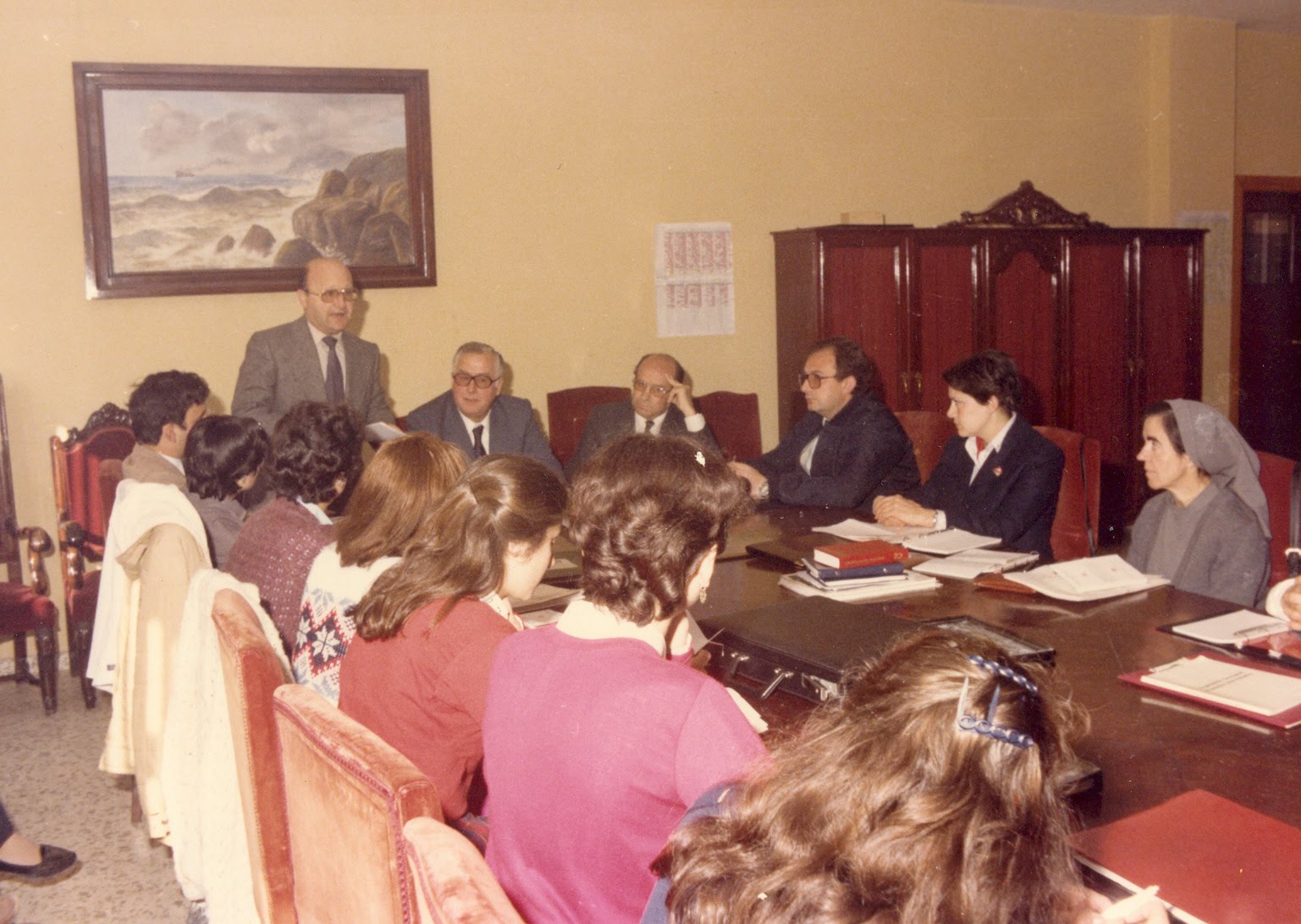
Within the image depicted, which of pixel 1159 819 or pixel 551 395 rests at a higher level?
pixel 551 395

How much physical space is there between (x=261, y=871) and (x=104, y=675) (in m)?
1.59

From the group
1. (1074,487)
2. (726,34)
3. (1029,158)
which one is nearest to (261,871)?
(1074,487)

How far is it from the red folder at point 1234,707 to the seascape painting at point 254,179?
13.0 ft

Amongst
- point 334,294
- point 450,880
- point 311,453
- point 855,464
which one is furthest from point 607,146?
point 450,880

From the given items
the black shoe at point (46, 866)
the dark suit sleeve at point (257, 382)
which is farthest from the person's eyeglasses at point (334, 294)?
the black shoe at point (46, 866)

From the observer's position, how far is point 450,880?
37.9 inches

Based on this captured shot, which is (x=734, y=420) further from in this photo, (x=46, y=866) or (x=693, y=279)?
(x=46, y=866)

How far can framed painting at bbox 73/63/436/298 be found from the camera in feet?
15.1

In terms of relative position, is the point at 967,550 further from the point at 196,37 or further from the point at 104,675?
the point at 196,37

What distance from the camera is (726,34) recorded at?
18.7 feet

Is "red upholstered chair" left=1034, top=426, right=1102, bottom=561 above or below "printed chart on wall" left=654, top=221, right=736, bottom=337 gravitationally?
below

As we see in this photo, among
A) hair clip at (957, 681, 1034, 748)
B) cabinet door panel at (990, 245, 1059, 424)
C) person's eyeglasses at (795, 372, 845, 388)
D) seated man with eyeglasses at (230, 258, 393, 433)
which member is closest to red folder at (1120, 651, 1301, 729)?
hair clip at (957, 681, 1034, 748)

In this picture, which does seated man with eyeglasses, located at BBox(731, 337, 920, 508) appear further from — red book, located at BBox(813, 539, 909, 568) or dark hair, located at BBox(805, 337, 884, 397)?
red book, located at BBox(813, 539, 909, 568)

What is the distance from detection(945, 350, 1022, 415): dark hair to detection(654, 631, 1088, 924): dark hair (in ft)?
8.83
